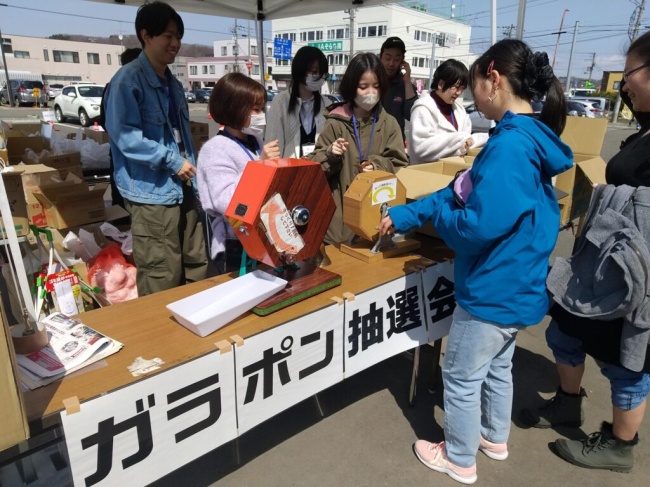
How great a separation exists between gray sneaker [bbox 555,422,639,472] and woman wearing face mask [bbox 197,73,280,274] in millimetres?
1796

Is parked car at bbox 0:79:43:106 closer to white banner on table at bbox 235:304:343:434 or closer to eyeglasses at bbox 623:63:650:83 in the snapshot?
white banner on table at bbox 235:304:343:434

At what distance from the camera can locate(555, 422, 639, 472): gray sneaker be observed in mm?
1859

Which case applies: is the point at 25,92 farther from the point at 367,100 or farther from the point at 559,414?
the point at 559,414

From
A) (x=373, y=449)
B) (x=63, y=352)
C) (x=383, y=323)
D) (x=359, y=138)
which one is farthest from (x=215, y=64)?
(x=63, y=352)

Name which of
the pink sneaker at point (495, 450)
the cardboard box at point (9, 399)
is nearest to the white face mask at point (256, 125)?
the cardboard box at point (9, 399)

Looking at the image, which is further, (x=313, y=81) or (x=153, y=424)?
(x=313, y=81)

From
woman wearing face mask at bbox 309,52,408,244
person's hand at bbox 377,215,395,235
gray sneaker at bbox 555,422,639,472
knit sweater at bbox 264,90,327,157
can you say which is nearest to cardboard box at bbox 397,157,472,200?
woman wearing face mask at bbox 309,52,408,244

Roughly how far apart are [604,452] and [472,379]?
781mm

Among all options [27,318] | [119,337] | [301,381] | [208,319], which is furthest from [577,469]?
[27,318]

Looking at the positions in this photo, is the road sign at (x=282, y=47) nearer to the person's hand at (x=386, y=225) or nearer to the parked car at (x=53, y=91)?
the parked car at (x=53, y=91)

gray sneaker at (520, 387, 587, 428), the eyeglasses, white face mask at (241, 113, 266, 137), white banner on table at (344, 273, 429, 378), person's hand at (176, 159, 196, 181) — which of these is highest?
the eyeglasses

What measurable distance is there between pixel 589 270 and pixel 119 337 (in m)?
1.62

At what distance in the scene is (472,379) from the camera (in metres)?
1.63

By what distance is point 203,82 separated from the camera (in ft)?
181
